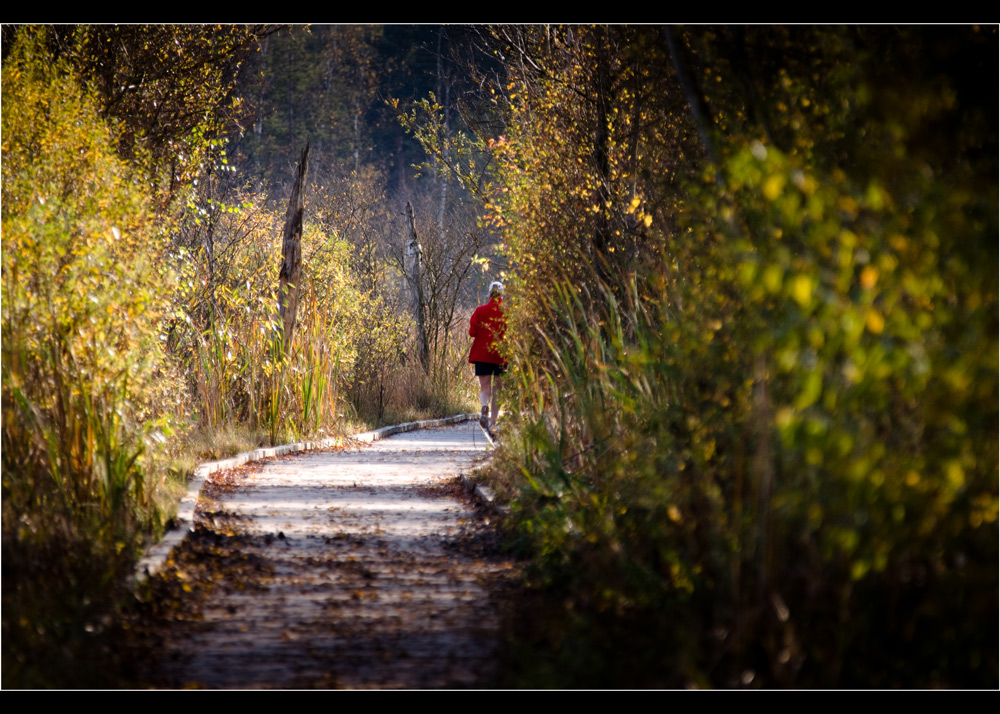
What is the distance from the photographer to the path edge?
521cm

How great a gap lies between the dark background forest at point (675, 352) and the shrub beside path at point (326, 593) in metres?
0.26

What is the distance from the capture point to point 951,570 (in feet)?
11.0

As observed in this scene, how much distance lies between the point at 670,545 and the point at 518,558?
199cm

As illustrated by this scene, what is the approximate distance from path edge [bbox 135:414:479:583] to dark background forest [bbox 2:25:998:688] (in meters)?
0.14

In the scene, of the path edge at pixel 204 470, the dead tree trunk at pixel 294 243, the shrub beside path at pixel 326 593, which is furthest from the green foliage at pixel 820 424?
the dead tree trunk at pixel 294 243

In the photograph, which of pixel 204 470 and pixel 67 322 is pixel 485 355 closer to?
pixel 204 470

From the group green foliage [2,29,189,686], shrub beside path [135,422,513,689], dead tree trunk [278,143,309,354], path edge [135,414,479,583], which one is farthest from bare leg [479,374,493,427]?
green foliage [2,29,189,686]

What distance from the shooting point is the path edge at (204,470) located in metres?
5.21

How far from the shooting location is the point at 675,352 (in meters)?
4.92

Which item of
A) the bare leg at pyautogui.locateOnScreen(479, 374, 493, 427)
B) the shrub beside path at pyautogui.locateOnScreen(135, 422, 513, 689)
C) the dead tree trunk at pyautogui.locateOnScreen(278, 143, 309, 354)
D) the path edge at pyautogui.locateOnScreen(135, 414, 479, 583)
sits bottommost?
the shrub beside path at pyautogui.locateOnScreen(135, 422, 513, 689)

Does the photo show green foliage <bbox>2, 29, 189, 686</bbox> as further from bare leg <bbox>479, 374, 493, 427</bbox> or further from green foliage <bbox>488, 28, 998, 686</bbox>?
bare leg <bbox>479, 374, 493, 427</bbox>

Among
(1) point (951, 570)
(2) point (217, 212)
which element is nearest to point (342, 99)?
(2) point (217, 212)
